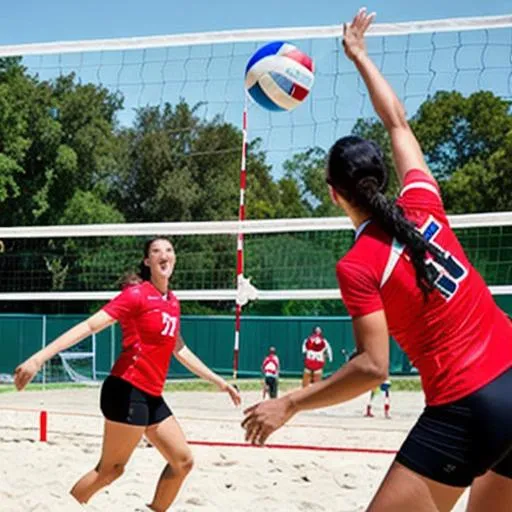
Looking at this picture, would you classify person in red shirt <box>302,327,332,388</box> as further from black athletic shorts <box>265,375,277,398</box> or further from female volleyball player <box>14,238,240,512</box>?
female volleyball player <box>14,238,240,512</box>

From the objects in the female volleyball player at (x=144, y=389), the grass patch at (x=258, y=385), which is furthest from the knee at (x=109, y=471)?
the grass patch at (x=258, y=385)

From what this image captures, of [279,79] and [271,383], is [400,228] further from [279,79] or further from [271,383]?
[271,383]

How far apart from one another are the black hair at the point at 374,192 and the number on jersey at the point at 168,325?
8.47ft

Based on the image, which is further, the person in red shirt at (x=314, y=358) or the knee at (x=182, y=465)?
the person in red shirt at (x=314, y=358)

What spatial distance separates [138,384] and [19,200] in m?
27.0

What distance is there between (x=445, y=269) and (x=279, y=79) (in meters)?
4.28

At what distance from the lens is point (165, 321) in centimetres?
490

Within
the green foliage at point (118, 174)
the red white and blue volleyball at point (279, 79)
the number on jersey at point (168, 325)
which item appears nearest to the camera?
the number on jersey at point (168, 325)

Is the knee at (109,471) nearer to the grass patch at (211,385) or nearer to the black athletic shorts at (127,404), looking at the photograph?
the black athletic shorts at (127,404)

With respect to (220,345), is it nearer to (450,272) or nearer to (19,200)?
(19,200)

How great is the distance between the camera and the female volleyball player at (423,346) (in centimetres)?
221

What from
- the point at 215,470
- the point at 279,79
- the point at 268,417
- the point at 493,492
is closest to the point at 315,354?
the point at 215,470

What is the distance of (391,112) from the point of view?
275cm

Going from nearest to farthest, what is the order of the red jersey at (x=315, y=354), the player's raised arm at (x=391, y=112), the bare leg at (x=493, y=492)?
the bare leg at (x=493, y=492) < the player's raised arm at (x=391, y=112) < the red jersey at (x=315, y=354)
